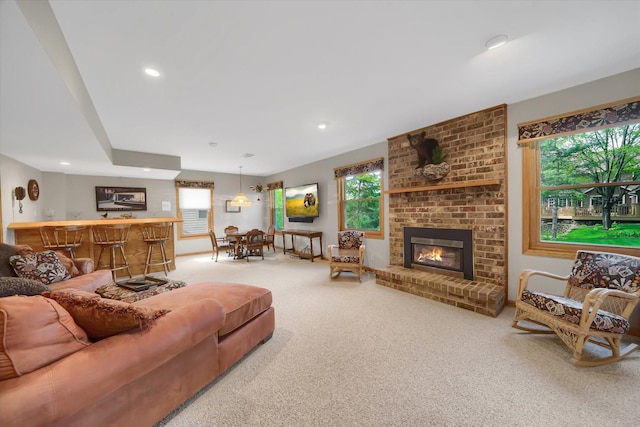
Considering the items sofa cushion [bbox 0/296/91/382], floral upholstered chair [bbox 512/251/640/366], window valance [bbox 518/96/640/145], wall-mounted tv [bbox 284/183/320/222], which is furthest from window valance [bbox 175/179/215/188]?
floral upholstered chair [bbox 512/251/640/366]

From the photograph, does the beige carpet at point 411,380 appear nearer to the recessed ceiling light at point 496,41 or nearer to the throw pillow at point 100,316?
the throw pillow at point 100,316

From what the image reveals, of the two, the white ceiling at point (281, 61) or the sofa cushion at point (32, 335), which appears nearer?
the sofa cushion at point (32, 335)

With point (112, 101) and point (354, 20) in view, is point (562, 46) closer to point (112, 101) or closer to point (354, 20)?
point (354, 20)

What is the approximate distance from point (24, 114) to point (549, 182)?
5.64 meters

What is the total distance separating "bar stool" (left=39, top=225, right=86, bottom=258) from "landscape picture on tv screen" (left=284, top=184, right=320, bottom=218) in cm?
434

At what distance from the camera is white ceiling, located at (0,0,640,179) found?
1597 mm

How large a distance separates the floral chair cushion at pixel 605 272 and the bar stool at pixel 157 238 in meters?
6.18

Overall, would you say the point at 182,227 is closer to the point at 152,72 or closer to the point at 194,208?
the point at 194,208

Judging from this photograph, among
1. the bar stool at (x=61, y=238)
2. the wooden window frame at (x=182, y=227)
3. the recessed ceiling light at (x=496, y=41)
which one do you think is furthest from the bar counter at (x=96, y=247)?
the recessed ceiling light at (x=496, y=41)

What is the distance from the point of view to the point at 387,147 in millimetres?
4484

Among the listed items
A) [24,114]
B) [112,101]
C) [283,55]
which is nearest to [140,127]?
[112,101]

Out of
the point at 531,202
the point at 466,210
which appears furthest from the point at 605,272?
the point at 466,210

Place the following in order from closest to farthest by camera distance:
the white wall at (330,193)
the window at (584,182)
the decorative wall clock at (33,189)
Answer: the window at (584,182), the decorative wall clock at (33,189), the white wall at (330,193)

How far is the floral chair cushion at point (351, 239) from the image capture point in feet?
15.7
